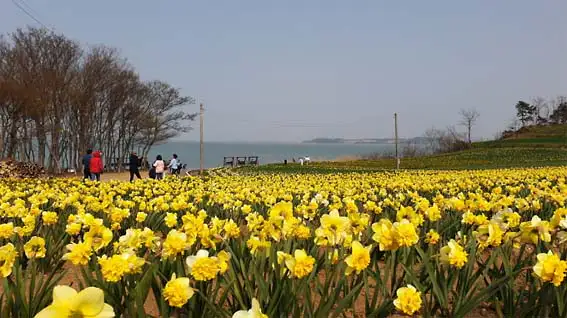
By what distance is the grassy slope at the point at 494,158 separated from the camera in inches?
1252

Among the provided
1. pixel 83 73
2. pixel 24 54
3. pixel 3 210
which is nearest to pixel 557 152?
pixel 83 73

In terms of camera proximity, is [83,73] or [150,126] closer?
[83,73]

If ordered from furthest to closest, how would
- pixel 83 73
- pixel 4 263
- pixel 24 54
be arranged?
pixel 83 73
pixel 24 54
pixel 4 263

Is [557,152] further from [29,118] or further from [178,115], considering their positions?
[29,118]

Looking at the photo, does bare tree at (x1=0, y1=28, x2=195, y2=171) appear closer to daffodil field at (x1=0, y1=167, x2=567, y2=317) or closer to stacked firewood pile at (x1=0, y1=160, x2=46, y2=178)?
stacked firewood pile at (x1=0, y1=160, x2=46, y2=178)

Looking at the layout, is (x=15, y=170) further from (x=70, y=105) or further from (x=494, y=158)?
(x=494, y=158)

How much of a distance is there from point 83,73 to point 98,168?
16986 mm

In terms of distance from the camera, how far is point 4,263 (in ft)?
7.69

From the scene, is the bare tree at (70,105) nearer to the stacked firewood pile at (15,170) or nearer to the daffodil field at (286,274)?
the stacked firewood pile at (15,170)

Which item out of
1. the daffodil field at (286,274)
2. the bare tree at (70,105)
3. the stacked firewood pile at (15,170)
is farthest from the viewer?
the bare tree at (70,105)

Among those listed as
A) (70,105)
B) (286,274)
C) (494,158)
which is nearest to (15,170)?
(70,105)

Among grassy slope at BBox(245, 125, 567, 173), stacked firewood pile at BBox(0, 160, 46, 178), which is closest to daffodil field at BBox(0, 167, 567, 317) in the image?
stacked firewood pile at BBox(0, 160, 46, 178)

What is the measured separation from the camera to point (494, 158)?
138 ft

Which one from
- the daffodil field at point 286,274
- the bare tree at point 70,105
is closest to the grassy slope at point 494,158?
the bare tree at point 70,105
